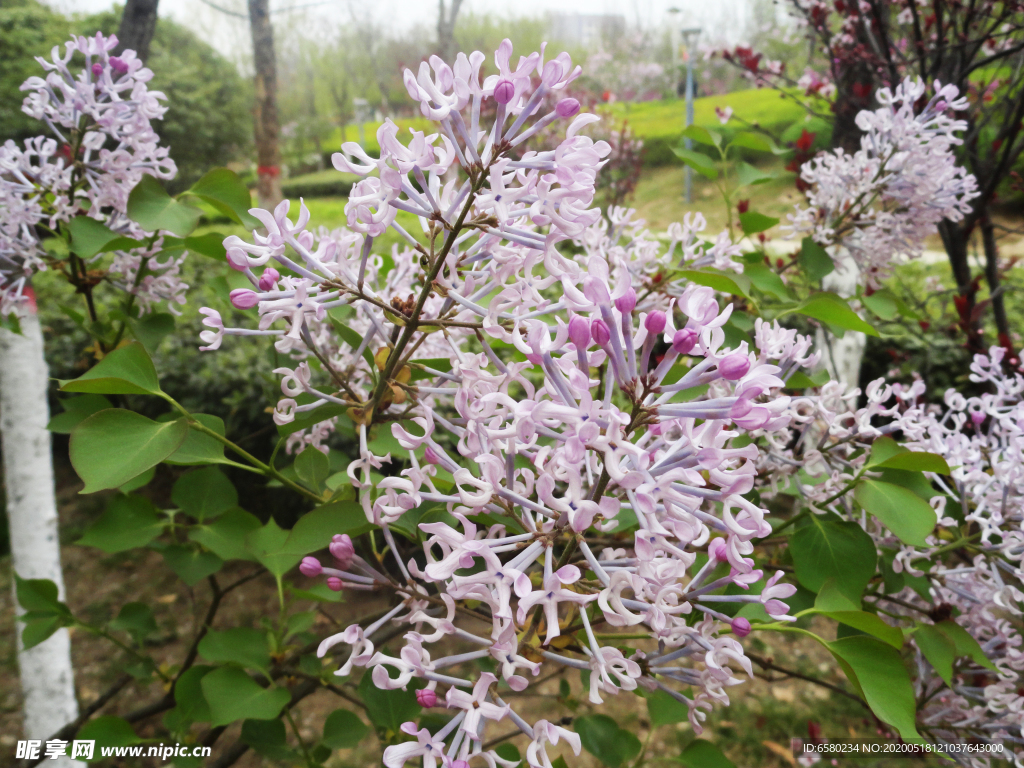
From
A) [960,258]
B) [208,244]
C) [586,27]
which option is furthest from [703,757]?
[586,27]

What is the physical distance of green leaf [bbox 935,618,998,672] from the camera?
76cm

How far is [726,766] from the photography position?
754mm

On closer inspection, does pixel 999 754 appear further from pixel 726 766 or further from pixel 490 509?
pixel 490 509

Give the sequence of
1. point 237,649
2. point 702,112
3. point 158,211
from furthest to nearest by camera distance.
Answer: point 702,112
point 237,649
point 158,211

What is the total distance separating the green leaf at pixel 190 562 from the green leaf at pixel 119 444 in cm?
58

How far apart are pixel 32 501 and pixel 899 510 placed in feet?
6.17

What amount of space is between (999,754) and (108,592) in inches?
140

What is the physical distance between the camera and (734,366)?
0.40m

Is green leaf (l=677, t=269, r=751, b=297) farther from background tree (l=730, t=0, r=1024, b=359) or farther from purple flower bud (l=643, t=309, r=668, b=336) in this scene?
background tree (l=730, t=0, r=1024, b=359)

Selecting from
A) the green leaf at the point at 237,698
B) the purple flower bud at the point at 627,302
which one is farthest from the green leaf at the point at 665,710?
the purple flower bud at the point at 627,302

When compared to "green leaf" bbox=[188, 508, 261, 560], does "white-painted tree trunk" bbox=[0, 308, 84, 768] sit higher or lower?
lower

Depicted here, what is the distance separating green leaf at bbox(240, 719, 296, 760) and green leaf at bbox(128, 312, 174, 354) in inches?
25.1

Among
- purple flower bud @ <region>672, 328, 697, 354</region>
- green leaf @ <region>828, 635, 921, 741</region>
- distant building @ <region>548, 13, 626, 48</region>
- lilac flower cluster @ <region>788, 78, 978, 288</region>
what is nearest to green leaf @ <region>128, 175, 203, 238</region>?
purple flower bud @ <region>672, 328, 697, 354</region>

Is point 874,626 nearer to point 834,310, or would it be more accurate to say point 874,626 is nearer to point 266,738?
point 834,310
